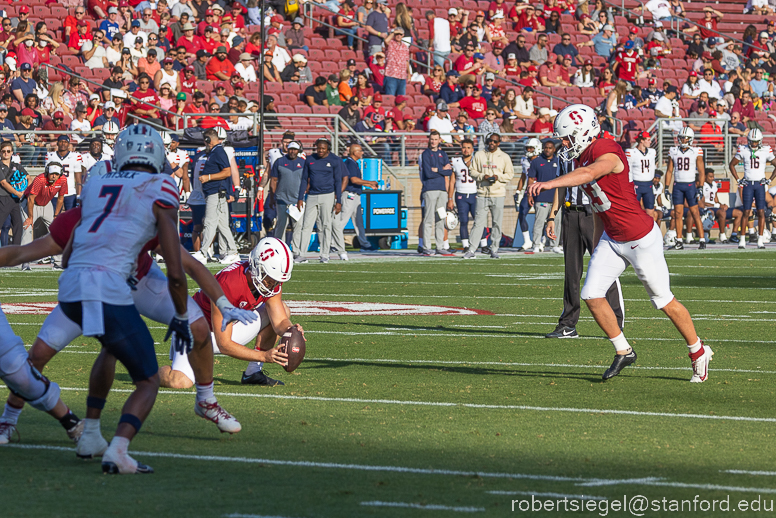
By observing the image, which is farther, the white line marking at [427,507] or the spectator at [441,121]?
the spectator at [441,121]

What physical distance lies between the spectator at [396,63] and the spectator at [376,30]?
0.49m

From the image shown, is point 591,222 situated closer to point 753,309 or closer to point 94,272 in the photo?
point 753,309

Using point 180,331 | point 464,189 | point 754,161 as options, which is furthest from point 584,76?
point 180,331

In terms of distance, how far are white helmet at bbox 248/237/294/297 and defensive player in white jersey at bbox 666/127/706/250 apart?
17585mm

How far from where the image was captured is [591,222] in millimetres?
11586

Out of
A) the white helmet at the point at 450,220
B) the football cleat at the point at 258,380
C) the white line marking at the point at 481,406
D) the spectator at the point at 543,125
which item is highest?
the spectator at the point at 543,125

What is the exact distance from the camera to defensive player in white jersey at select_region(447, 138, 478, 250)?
23.1 meters

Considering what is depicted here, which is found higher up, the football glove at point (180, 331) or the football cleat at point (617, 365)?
the football glove at point (180, 331)

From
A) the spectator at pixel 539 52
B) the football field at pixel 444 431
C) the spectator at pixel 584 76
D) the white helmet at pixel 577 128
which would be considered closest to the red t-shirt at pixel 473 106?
the spectator at pixel 539 52

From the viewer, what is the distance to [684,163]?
24.6 metres

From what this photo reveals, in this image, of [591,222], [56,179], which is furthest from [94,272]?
[56,179]

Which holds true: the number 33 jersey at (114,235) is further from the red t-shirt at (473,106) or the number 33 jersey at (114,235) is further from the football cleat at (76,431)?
the red t-shirt at (473,106)

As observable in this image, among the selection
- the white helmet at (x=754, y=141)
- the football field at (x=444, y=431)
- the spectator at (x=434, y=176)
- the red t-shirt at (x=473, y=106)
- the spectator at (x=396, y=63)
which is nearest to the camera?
the football field at (x=444, y=431)

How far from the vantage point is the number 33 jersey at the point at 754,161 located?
81.0 ft
